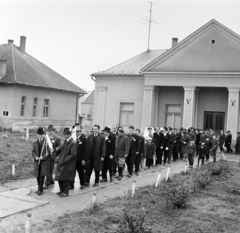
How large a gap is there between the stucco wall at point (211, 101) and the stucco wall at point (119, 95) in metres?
4.33

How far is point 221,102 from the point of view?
2502cm

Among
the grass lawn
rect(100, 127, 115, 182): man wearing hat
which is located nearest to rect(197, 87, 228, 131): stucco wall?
the grass lawn

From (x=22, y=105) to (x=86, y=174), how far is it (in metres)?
20.3

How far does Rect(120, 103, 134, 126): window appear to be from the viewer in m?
27.5

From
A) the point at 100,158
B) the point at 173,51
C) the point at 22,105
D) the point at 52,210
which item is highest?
the point at 173,51

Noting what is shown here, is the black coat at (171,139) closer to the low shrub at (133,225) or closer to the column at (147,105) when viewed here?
the column at (147,105)

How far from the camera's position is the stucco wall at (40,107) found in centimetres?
2864

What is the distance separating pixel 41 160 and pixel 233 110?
657 inches

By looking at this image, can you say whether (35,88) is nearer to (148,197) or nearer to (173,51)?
(173,51)

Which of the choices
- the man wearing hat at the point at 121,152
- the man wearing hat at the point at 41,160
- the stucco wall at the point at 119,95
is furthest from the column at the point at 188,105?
the man wearing hat at the point at 41,160

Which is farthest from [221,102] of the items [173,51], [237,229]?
[237,229]

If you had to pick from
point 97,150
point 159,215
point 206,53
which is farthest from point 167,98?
point 159,215

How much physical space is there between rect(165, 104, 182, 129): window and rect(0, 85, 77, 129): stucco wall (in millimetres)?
11764

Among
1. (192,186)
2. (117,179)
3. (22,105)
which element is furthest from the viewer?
(22,105)
